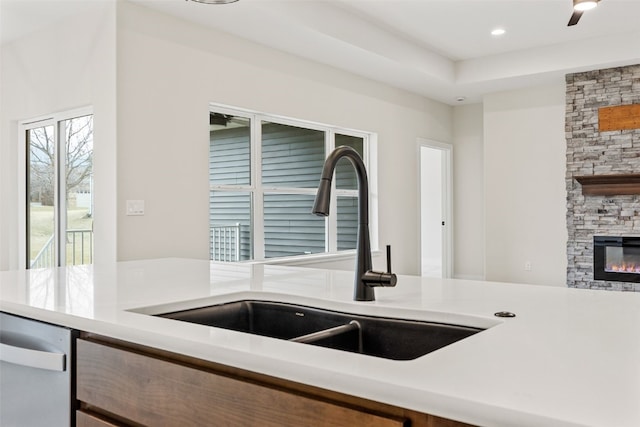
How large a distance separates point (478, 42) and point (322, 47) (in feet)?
5.96

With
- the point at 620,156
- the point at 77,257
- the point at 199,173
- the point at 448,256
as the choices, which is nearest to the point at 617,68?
the point at 620,156

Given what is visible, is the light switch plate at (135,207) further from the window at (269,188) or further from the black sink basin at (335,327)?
the black sink basin at (335,327)

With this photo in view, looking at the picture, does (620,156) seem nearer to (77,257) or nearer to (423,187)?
(423,187)

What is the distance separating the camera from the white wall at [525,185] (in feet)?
20.9

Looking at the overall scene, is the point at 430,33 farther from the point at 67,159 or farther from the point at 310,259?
the point at 67,159

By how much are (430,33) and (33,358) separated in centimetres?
493

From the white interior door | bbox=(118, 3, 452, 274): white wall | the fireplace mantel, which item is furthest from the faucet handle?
the white interior door

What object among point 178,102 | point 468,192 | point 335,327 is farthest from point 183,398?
point 468,192

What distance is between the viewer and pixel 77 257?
4.39 meters

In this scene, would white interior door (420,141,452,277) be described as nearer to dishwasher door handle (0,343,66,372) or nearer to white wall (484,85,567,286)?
white wall (484,85,567,286)

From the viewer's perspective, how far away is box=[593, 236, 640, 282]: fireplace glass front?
18.5 feet

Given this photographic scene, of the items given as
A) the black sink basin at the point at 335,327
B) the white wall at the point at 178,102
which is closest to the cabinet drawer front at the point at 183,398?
the black sink basin at the point at 335,327

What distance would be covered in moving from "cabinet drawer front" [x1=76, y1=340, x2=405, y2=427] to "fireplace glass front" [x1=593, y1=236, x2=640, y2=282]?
19.1 feet

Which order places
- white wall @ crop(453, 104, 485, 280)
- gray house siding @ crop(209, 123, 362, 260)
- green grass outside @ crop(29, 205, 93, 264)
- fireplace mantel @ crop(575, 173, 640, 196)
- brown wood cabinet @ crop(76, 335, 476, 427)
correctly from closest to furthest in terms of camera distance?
brown wood cabinet @ crop(76, 335, 476, 427)
green grass outside @ crop(29, 205, 93, 264)
gray house siding @ crop(209, 123, 362, 260)
fireplace mantel @ crop(575, 173, 640, 196)
white wall @ crop(453, 104, 485, 280)
